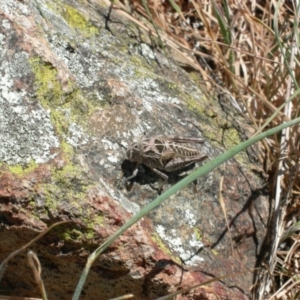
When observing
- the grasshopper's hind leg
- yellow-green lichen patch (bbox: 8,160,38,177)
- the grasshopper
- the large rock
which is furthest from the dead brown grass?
yellow-green lichen patch (bbox: 8,160,38,177)

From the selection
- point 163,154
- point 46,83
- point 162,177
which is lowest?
point 162,177

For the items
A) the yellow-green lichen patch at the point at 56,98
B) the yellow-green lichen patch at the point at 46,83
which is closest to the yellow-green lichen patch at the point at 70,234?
the yellow-green lichen patch at the point at 56,98

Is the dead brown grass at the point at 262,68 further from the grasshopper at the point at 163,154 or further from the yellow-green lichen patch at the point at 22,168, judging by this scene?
the yellow-green lichen patch at the point at 22,168

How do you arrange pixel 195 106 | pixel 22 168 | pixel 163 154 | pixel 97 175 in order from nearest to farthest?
pixel 22 168 → pixel 97 175 → pixel 163 154 → pixel 195 106

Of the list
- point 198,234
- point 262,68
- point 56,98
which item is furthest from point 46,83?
point 262,68

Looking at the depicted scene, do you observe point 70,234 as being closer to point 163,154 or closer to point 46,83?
point 163,154

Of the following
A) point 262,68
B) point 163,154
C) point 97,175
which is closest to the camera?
point 97,175

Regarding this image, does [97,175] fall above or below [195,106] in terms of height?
below
